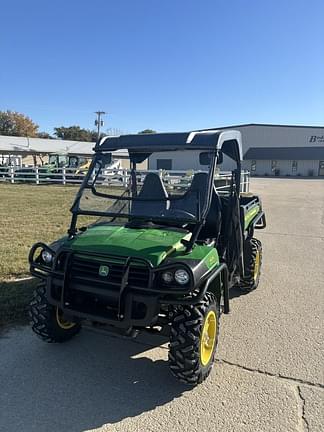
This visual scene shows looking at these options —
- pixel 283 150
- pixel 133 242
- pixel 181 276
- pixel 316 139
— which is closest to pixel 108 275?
pixel 133 242

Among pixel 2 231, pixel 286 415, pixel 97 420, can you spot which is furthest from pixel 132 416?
pixel 2 231

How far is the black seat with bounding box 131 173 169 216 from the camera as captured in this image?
3.58 metres

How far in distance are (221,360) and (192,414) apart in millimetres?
803

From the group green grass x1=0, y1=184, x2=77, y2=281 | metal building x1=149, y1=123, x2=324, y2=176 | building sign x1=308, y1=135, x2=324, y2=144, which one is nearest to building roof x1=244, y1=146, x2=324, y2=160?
metal building x1=149, y1=123, x2=324, y2=176

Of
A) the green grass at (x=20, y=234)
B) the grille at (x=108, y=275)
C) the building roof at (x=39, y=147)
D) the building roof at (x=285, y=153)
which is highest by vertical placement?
the building roof at (x=285, y=153)

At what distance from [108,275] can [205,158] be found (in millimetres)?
1454

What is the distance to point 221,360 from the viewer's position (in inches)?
131

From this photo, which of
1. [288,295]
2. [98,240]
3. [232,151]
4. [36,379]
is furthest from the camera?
[288,295]

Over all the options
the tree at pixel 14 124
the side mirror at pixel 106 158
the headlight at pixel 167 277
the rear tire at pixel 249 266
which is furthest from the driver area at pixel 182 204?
the tree at pixel 14 124

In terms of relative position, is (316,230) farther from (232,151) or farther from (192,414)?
(192,414)

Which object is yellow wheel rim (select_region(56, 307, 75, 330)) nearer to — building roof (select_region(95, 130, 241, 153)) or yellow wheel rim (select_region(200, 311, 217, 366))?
yellow wheel rim (select_region(200, 311, 217, 366))

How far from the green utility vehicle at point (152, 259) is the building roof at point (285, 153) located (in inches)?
2022

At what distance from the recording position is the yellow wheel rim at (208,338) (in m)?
2.95

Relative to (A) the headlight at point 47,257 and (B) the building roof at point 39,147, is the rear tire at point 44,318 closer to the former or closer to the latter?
(A) the headlight at point 47,257
